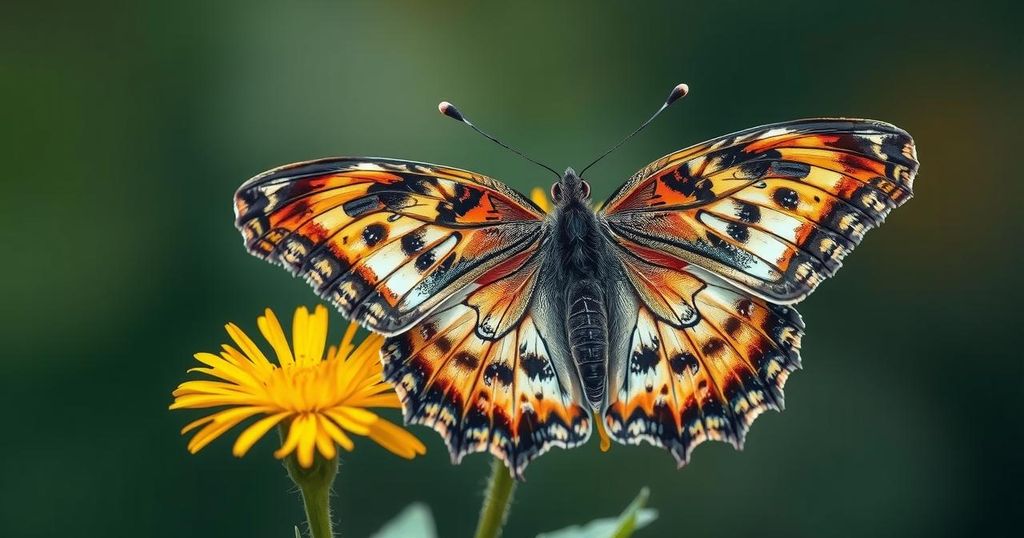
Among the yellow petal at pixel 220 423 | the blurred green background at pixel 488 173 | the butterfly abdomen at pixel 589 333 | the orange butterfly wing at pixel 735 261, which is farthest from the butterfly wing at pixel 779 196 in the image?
the blurred green background at pixel 488 173

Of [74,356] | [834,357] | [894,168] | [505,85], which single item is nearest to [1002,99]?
[834,357]

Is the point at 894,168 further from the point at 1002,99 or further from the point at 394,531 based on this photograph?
the point at 1002,99

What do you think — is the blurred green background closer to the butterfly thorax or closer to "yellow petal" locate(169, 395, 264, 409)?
the butterfly thorax

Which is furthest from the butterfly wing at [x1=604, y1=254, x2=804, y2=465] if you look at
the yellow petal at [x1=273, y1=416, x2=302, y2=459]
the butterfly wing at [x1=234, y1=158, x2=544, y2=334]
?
the yellow petal at [x1=273, y1=416, x2=302, y2=459]

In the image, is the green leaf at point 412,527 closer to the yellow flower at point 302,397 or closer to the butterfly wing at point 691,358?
the yellow flower at point 302,397

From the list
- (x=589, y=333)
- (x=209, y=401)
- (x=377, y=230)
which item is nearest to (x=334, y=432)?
(x=209, y=401)

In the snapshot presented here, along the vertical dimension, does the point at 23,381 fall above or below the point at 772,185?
above
